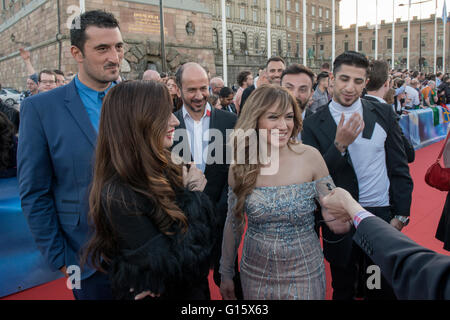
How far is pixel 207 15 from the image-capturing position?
85.8 ft

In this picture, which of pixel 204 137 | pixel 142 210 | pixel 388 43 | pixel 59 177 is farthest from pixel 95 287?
pixel 388 43

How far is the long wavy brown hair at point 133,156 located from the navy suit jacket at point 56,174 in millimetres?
413

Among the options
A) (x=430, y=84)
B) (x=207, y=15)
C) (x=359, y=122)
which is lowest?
(x=359, y=122)

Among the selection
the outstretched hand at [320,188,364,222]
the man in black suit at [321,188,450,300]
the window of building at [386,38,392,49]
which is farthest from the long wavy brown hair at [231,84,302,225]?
the window of building at [386,38,392,49]

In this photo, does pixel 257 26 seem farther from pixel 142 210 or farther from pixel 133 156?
pixel 142 210

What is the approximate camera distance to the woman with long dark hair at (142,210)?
1.46 m

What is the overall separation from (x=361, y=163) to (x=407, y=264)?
1689mm

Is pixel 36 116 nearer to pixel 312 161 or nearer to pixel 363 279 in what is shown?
pixel 312 161

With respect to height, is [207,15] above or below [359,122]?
above

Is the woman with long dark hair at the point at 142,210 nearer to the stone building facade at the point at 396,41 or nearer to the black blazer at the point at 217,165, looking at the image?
the black blazer at the point at 217,165

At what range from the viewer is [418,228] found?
457 cm
